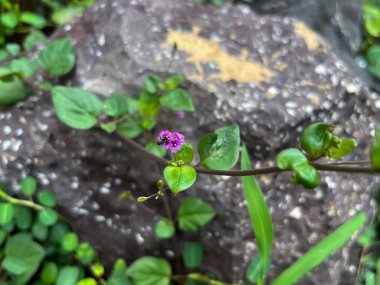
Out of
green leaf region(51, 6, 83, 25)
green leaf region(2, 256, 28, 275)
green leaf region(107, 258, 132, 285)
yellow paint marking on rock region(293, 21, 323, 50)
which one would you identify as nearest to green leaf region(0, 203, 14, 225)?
green leaf region(2, 256, 28, 275)

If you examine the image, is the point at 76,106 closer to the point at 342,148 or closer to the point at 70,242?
the point at 70,242

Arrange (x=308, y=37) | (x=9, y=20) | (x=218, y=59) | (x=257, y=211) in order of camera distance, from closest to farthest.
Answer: (x=257, y=211), (x=218, y=59), (x=308, y=37), (x=9, y=20)

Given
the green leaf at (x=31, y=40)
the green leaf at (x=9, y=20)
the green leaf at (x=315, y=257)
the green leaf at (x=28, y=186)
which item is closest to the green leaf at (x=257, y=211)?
the green leaf at (x=315, y=257)

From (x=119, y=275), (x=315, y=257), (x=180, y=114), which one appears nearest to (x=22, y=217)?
(x=119, y=275)

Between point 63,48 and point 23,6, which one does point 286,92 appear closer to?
point 63,48

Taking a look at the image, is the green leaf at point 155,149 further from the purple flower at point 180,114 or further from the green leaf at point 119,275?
the green leaf at point 119,275
